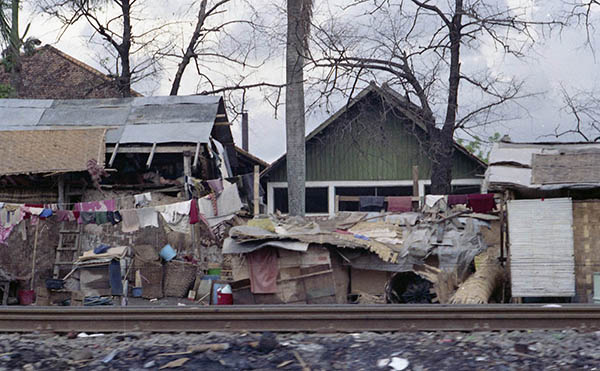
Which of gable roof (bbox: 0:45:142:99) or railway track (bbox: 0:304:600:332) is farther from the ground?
gable roof (bbox: 0:45:142:99)

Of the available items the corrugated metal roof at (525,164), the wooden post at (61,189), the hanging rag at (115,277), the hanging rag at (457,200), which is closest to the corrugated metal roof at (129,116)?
the wooden post at (61,189)

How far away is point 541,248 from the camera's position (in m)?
12.0

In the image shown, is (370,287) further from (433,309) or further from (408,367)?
(408,367)

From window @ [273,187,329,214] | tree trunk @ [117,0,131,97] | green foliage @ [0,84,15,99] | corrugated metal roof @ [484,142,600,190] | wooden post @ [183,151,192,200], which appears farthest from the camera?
tree trunk @ [117,0,131,97]

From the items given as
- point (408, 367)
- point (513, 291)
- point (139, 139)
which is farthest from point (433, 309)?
point (139, 139)

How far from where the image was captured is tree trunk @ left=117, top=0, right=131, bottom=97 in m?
28.5

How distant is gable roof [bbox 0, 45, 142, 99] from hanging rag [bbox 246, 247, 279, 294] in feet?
57.2

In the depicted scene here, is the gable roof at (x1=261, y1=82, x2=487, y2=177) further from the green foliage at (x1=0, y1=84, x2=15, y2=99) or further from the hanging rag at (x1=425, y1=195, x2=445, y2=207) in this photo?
the green foliage at (x1=0, y1=84, x2=15, y2=99)

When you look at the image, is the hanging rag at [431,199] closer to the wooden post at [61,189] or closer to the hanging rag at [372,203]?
the hanging rag at [372,203]

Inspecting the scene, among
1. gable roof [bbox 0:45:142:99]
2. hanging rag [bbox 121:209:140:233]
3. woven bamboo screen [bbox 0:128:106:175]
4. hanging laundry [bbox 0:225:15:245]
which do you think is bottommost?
hanging laundry [bbox 0:225:15:245]

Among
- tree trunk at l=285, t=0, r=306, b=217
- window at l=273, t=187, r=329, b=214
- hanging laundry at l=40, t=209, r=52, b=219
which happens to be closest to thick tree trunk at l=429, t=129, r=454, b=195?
tree trunk at l=285, t=0, r=306, b=217

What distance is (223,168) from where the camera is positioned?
72.9 feet

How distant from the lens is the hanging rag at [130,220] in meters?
16.2

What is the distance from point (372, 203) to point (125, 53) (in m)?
13.7
